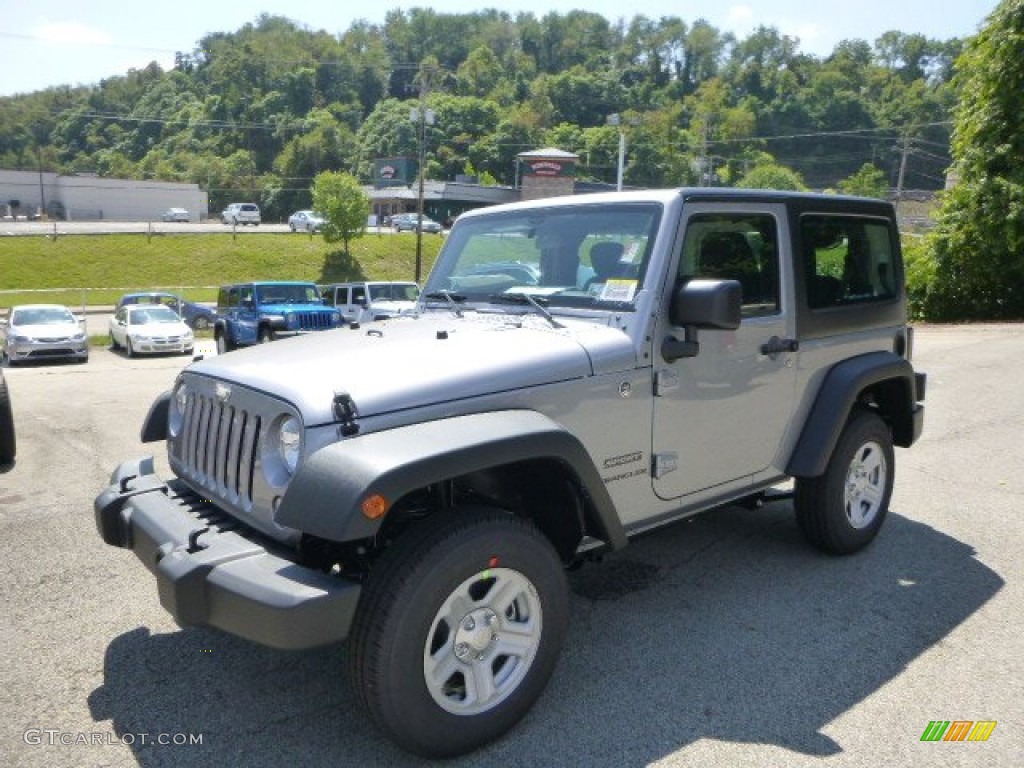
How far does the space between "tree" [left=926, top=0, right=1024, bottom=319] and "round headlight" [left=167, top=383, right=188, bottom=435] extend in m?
19.4

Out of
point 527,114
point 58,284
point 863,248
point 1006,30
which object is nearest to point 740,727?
point 863,248

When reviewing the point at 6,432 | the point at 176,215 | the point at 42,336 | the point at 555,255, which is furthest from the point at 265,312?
the point at 176,215

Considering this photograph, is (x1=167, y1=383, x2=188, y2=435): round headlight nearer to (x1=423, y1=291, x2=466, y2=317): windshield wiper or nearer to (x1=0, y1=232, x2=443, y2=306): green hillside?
(x1=423, y1=291, x2=466, y2=317): windshield wiper

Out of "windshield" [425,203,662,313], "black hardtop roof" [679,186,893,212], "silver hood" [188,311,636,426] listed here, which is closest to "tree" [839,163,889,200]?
"black hardtop roof" [679,186,893,212]

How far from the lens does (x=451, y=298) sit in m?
4.34

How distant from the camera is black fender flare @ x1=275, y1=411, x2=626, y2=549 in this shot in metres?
2.52

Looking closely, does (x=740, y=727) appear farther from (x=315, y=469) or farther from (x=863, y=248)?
(x=863, y=248)

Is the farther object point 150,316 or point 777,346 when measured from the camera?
point 150,316

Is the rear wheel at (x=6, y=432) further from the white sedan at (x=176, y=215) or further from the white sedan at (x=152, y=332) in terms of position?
the white sedan at (x=176, y=215)

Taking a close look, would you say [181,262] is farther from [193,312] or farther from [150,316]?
[150,316]

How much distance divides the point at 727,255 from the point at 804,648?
1845 mm

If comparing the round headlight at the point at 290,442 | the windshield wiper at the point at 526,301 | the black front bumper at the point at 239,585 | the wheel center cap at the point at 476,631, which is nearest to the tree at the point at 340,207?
the windshield wiper at the point at 526,301

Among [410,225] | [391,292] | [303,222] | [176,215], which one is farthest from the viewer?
[176,215]

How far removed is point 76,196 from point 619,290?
9067cm
